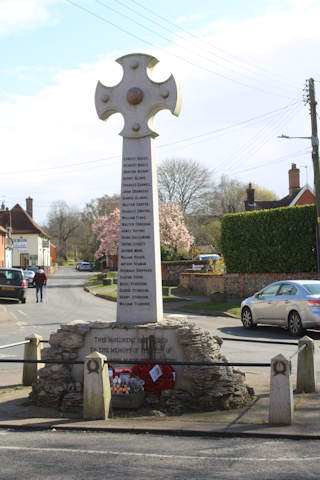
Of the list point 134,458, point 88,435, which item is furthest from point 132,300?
point 134,458

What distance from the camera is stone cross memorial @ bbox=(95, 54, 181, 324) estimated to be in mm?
9109

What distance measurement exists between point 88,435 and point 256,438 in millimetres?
1842

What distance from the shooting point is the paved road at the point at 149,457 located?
17.6 feet

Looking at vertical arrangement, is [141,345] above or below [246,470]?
above

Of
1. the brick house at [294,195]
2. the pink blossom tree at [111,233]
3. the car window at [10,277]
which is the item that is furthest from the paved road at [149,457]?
the pink blossom tree at [111,233]

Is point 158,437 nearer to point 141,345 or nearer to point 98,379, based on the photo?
point 98,379

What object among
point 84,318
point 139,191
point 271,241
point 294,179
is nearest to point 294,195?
point 294,179

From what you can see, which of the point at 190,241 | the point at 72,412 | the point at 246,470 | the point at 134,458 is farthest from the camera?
the point at 190,241

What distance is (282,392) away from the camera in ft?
22.9

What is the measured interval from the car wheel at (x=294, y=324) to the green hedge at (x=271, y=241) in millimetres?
Result: 9596

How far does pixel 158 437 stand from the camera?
6762 millimetres

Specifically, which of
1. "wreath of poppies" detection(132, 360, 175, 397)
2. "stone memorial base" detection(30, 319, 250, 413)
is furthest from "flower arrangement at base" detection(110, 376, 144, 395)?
"stone memorial base" detection(30, 319, 250, 413)

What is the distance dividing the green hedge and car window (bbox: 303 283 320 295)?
9082mm

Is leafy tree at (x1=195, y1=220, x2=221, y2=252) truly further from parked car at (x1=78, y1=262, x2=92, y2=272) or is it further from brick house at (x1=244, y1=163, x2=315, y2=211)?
parked car at (x1=78, y1=262, x2=92, y2=272)
